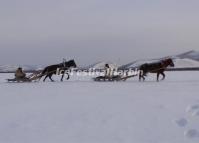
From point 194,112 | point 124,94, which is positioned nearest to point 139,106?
point 194,112

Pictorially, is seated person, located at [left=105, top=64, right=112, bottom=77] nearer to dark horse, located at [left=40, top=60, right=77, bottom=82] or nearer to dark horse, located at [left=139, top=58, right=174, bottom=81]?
dark horse, located at [left=139, top=58, right=174, bottom=81]

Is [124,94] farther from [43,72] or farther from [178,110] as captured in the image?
[43,72]

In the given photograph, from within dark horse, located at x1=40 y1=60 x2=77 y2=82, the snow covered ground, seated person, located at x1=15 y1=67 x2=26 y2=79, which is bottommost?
the snow covered ground

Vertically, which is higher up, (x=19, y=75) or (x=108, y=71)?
(x=108, y=71)

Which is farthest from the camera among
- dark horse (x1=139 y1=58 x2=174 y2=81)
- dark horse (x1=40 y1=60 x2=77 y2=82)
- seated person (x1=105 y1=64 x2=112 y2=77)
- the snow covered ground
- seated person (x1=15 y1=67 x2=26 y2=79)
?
dark horse (x1=40 y1=60 x2=77 y2=82)

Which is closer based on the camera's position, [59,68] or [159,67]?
[159,67]

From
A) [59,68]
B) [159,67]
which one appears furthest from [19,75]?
[159,67]

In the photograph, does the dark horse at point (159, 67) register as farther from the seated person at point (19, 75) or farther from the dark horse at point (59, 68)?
the seated person at point (19, 75)

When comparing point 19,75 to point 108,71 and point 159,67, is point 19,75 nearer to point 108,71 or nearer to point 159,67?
point 108,71

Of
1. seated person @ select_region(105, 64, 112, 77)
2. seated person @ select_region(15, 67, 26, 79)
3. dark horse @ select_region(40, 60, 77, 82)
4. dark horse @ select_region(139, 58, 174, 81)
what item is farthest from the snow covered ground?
dark horse @ select_region(40, 60, 77, 82)

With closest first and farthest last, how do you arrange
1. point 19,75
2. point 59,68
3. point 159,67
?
point 159,67
point 19,75
point 59,68

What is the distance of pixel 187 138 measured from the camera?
11.3 m

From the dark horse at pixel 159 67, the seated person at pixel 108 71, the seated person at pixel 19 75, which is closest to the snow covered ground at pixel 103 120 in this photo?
the seated person at pixel 108 71

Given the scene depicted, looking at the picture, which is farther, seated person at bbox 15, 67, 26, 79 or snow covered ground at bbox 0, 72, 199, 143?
seated person at bbox 15, 67, 26, 79
